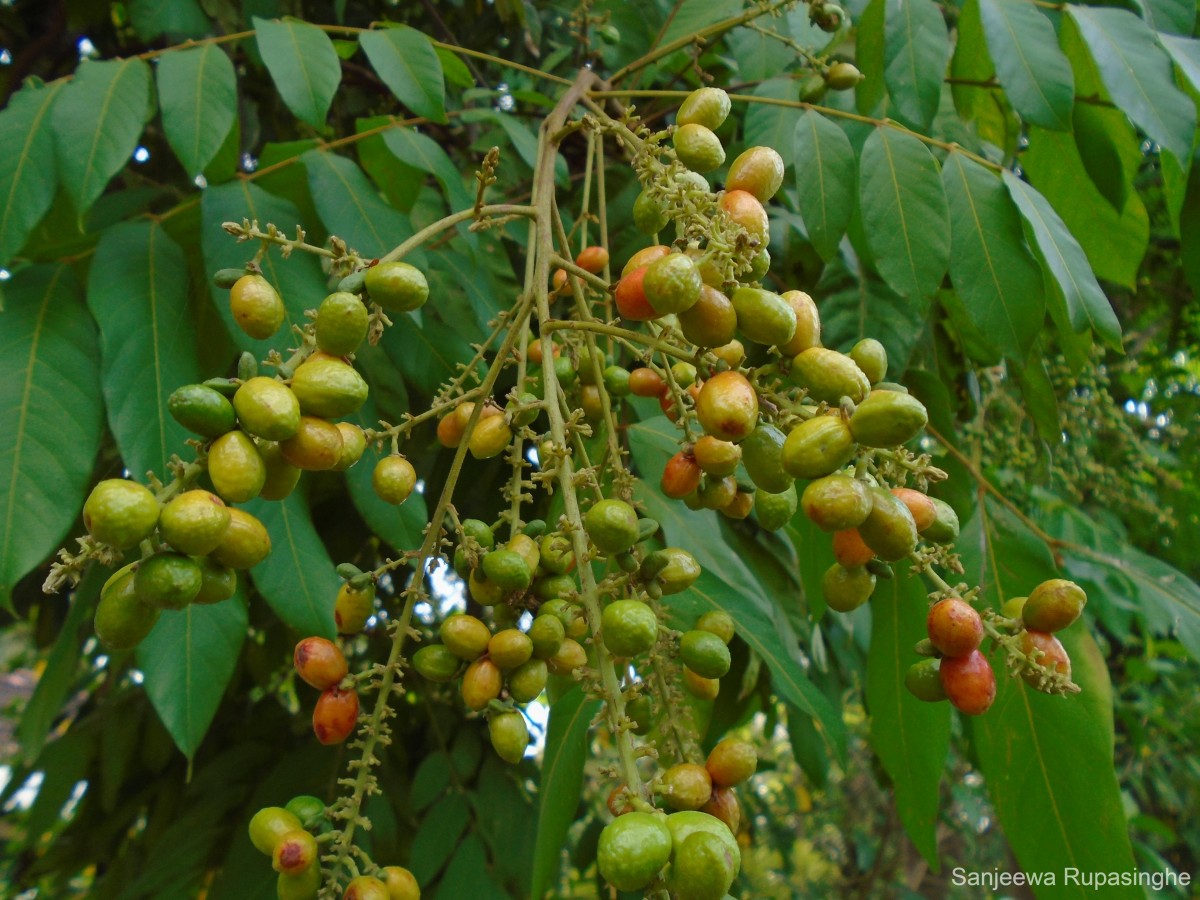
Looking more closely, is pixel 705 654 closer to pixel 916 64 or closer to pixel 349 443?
pixel 349 443

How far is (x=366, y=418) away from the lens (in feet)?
4.63

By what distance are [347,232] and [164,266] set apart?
0.30 m

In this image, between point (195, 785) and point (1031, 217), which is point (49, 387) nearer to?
point (195, 785)

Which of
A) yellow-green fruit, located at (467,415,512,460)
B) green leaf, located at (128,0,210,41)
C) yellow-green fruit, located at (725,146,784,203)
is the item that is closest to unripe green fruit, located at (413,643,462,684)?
yellow-green fruit, located at (467,415,512,460)

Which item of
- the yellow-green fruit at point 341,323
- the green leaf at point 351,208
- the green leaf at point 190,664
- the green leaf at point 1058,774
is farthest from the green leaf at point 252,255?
the green leaf at point 1058,774

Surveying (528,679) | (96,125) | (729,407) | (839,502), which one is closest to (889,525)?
(839,502)

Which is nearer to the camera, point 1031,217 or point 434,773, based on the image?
point 1031,217

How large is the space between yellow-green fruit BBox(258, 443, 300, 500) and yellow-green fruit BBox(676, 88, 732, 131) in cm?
64

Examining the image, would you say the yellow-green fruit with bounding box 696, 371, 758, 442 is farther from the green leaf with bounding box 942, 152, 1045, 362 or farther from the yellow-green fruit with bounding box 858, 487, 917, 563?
the green leaf with bounding box 942, 152, 1045, 362

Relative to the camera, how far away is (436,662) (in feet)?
3.23

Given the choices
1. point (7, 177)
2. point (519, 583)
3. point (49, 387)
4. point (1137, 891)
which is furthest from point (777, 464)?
point (7, 177)

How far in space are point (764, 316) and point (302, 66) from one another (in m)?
1.04

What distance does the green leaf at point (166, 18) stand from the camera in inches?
80.5

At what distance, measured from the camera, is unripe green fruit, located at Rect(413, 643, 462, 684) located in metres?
0.98
